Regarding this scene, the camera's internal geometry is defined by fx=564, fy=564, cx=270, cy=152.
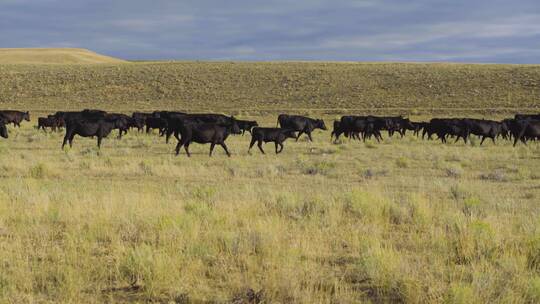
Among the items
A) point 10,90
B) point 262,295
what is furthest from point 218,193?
point 10,90

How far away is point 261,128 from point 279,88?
47.8m

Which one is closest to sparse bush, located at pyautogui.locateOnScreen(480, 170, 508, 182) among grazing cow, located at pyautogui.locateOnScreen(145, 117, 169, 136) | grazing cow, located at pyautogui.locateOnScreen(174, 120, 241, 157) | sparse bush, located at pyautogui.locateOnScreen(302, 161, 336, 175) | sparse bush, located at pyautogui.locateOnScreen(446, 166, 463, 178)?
sparse bush, located at pyautogui.locateOnScreen(446, 166, 463, 178)

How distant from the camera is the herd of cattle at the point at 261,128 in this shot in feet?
65.7

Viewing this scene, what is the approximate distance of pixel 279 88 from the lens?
68.8 meters

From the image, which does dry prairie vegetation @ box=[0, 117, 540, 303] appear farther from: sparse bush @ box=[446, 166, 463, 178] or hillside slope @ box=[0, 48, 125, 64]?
hillside slope @ box=[0, 48, 125, 64]

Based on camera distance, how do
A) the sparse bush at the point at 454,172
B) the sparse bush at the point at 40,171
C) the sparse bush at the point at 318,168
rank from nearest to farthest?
the sparse bush at the point at 40,171 < the sparse bush at the point at 454,172 < the sparse bush at the point at 318,168

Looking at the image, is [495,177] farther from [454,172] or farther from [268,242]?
[268,242]

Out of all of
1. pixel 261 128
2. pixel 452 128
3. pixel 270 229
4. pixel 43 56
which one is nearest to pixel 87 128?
pixel 261 128

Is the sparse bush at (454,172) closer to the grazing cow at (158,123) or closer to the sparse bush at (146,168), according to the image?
the sparse bush at (146,168)

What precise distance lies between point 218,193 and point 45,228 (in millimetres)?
4027

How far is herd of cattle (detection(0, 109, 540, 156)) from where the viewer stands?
20016 millimetres

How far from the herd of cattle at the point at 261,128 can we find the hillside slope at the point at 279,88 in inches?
874

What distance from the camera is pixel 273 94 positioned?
6600 cm

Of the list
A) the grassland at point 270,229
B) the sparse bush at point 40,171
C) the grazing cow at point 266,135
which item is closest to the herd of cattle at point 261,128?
the grazing cow at point 266,135
